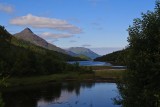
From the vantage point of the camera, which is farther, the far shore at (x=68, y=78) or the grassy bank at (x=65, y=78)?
the grassy bank at (x=65, y=78)

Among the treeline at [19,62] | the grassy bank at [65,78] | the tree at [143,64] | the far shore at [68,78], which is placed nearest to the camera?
the tree at [143,64]

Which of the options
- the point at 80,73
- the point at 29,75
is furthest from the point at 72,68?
the point at 29,75

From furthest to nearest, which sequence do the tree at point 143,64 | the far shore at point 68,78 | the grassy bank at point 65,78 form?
the grassy bank at point 65,78, the far shore at point 68,78, the tree at point 143,64

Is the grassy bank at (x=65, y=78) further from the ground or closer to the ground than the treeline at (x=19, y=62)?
closer to the ground

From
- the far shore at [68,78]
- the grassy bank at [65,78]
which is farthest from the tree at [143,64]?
the grassy bank at [65,78]

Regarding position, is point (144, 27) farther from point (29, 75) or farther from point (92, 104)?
point (29, 75)

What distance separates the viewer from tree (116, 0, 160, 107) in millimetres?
25578

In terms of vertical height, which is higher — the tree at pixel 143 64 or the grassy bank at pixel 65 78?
the tree at pixel 143 64

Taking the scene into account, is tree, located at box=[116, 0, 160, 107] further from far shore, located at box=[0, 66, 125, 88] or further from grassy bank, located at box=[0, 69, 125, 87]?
grassy bank, located at box=[0, 69, 125, 87]

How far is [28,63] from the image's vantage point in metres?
134

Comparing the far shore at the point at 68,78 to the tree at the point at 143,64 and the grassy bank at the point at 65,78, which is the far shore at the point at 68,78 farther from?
the tree at the point at 143,64

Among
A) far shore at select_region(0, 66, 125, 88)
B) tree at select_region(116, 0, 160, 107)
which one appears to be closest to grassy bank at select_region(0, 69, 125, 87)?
far shore at select_region(0, 66, 125, 88)

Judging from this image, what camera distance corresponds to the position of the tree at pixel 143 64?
25.6 meters

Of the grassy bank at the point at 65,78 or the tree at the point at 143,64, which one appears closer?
the tree at the point at 143,64
